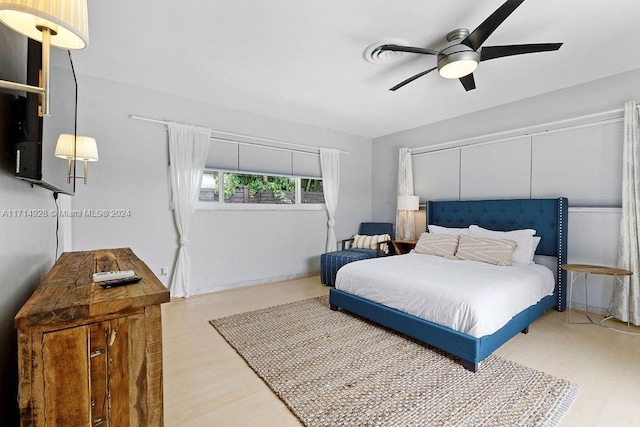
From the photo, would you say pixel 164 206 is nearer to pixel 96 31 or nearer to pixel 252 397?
pixel 96 31

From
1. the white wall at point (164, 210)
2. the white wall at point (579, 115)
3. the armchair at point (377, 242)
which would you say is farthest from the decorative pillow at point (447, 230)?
the white wall at point (164, 210)

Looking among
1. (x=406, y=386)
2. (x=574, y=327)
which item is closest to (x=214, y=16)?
(x=406, y=386)

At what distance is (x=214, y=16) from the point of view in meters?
2.18

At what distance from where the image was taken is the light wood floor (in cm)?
170

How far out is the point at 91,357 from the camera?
897 mm

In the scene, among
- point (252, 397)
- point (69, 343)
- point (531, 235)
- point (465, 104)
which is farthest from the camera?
point (465, 104)

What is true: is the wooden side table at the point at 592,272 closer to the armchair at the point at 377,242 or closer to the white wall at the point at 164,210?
the armchair at the point at 377,242

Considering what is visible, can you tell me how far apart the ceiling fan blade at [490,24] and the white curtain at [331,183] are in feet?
10.3

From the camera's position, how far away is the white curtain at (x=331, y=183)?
5.17m

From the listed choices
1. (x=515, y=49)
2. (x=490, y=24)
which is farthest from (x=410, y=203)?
(x=490, y=24)

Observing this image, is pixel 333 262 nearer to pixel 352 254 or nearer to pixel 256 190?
pixel 352 254

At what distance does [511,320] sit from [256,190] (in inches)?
138

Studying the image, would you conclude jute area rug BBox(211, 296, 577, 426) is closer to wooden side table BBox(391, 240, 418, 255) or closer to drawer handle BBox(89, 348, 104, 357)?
drawer handle BBox(89, 348, 104, 357)

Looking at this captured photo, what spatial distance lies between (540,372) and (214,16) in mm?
3521
